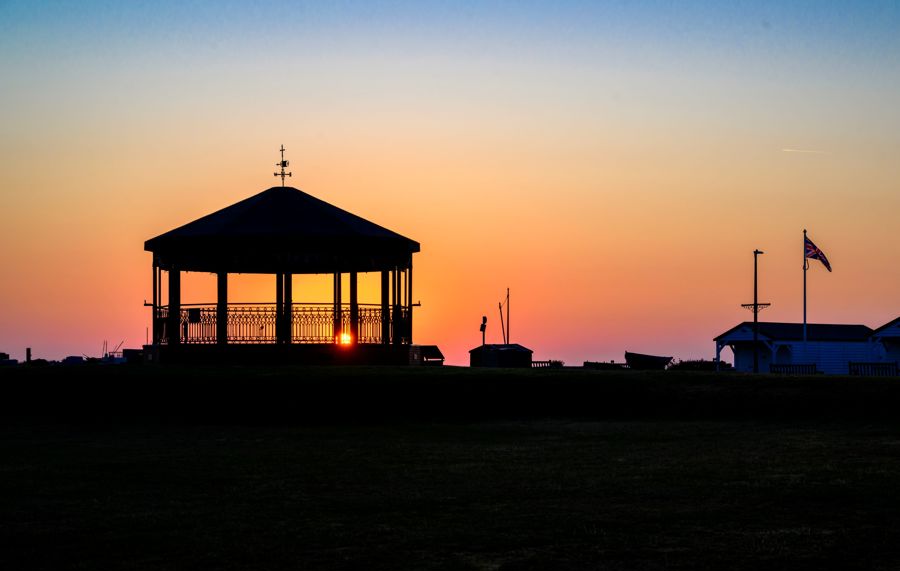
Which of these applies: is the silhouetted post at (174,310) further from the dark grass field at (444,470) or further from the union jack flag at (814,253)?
the union jack flag at (814,253)

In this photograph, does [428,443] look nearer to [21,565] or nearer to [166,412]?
[166,412]

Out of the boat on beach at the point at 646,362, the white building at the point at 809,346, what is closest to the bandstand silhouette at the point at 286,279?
the boat on beach at the point at 646,362

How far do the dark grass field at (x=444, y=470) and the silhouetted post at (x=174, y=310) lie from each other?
5776 millimetres

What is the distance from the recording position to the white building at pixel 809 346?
265ft

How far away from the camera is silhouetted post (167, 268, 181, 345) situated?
41.1 meters

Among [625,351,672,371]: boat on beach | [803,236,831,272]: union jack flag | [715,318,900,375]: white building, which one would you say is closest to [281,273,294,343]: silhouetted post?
[625,351,672,371]: boat on beach

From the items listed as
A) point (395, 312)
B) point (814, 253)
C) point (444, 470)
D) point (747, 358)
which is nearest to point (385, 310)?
point (395, 312)

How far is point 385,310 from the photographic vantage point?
137 ft

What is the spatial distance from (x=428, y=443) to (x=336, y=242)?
1678 cm

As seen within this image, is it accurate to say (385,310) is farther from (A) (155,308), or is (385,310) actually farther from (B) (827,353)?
(B) (827,353)

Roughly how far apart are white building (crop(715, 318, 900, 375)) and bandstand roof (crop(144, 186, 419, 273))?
147 ft

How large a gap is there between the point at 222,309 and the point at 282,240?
10.6 feet

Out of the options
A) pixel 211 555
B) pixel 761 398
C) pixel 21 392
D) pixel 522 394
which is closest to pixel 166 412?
pixel 21 392

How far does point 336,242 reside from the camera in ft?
129
